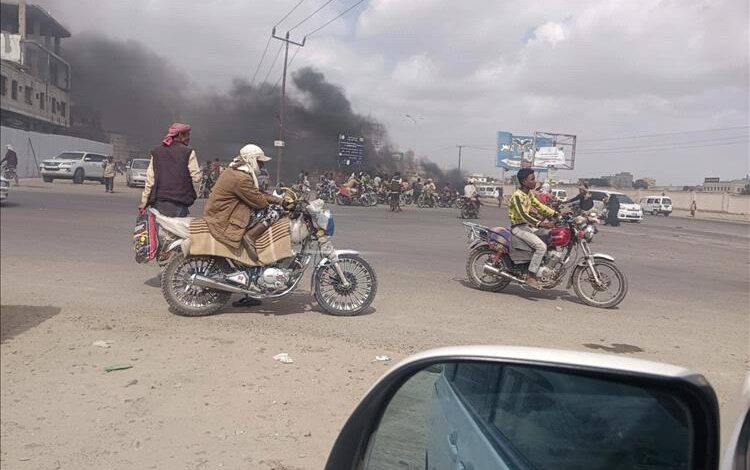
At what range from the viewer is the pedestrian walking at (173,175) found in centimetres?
454

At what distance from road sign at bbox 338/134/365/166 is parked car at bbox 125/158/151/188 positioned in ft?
5.67

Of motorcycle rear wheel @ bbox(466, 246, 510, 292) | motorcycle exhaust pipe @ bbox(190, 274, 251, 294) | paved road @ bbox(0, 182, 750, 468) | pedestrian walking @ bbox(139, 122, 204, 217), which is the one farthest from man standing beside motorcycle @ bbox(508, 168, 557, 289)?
pedestrian walking @ bbox(139, 122, 204, 217)

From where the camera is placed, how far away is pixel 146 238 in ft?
17.5

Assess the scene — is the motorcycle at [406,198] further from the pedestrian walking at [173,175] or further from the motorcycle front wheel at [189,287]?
the pedestrian walking at [173,175]

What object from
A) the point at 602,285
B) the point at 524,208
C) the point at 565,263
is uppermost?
the point at 524,208

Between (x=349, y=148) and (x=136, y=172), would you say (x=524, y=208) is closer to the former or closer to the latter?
(x=349, y=148)

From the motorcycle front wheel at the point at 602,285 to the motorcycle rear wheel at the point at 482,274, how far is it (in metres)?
0.79

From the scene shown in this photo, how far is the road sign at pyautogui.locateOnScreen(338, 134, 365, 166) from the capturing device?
472cm

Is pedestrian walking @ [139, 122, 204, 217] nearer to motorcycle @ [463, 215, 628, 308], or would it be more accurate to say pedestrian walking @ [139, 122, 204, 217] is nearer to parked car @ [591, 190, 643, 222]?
motorcycle @ [463, 215, 628, 308]

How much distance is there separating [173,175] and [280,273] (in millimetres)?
1250

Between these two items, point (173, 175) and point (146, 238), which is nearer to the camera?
point (173, 175)

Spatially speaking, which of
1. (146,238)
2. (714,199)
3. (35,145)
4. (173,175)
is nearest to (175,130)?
(173,175)

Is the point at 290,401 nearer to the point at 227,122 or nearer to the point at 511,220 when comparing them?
the point at 227,122

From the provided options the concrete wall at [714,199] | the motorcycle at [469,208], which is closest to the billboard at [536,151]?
the concrete wall at [714,199]
